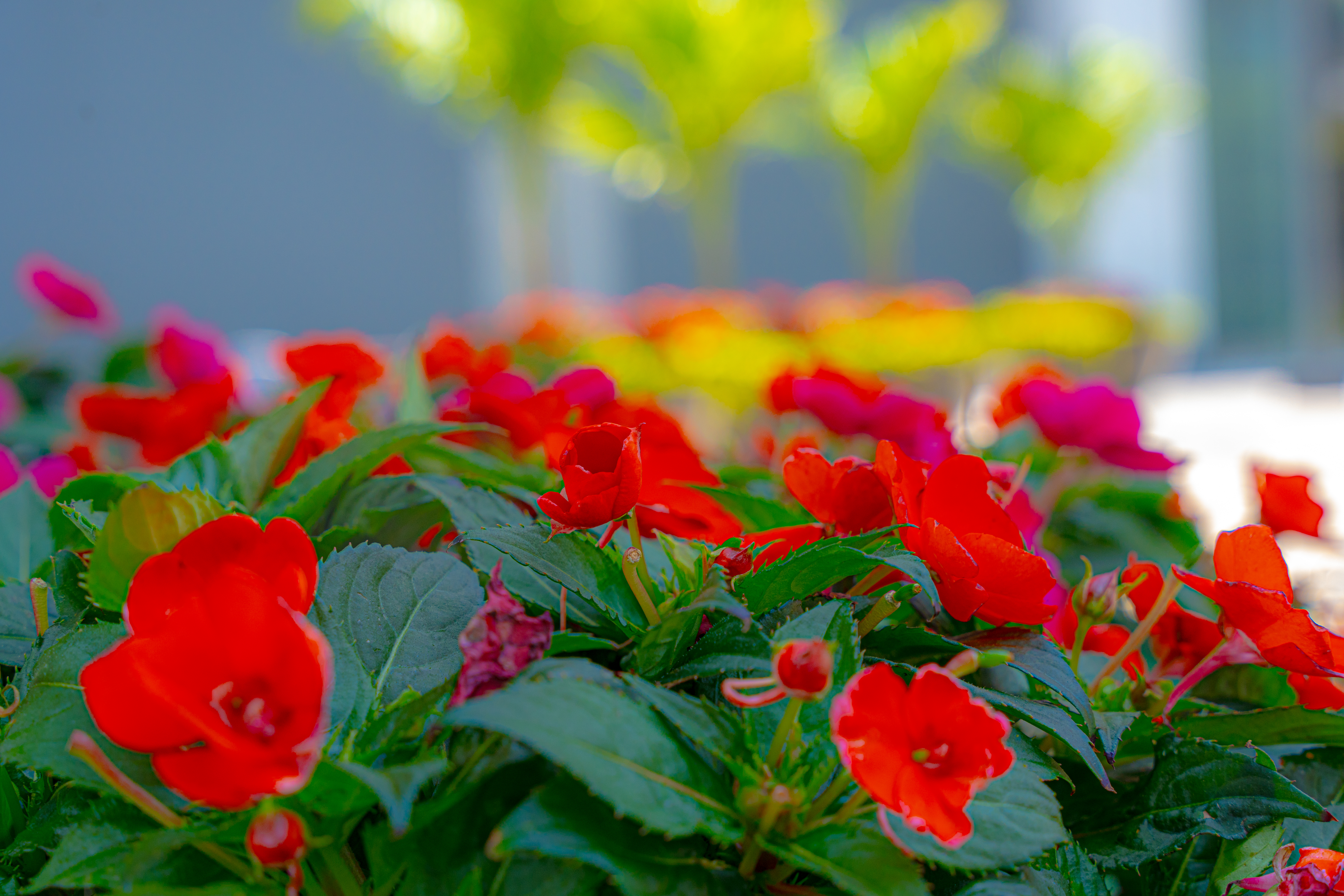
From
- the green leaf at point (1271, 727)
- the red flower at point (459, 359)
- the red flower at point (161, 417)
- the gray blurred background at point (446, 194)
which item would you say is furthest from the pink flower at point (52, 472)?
the gray blurred background at point (446, 194)

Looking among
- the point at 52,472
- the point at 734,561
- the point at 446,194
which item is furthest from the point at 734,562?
the point at 446,194

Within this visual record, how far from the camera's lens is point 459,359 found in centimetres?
92

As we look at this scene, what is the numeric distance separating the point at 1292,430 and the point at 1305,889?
19.9ft

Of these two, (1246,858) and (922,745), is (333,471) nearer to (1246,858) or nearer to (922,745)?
(922,745)

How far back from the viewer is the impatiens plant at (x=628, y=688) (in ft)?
0.83

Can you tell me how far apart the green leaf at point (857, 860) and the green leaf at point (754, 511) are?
0.54 feet

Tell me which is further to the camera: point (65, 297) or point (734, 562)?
point (65, 297)

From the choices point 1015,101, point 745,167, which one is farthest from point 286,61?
point 1015,101

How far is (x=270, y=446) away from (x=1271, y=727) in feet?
1.54

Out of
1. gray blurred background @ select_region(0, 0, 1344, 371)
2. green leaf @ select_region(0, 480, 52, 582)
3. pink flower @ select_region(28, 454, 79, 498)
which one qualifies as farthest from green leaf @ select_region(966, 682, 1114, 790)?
gray blurred background @ select_region(0, 0, 1344, 371)

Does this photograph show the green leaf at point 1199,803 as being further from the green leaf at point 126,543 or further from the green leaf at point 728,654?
the green leaf at point 126,543

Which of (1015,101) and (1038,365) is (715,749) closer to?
(1038,365)

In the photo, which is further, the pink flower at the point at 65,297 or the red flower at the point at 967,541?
the pink flower at the point at 65,297

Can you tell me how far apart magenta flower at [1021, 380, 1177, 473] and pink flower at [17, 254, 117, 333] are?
105 centimetres
